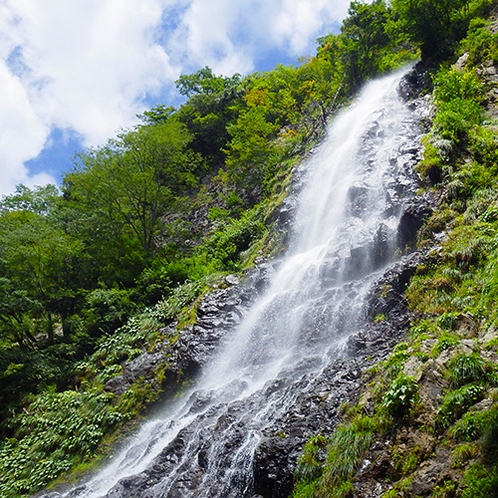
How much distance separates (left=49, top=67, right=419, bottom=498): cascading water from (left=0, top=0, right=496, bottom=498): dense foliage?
5.09ft

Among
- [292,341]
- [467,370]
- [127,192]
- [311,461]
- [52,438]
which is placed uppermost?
[127,192]

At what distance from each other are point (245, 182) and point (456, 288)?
17868 millimetres

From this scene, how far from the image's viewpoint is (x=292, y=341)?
11422 mm

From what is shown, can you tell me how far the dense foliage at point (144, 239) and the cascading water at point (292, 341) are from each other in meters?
1.55

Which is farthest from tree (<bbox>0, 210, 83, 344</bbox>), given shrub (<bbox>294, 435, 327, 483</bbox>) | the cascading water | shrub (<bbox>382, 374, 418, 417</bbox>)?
shrub (<bbox>382, 374, 418, 417</bbox>)

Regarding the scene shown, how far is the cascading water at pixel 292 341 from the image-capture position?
8242 millimetres

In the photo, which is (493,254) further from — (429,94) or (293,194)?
(429,94)

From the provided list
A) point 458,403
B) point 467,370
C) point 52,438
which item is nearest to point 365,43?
point 467,370

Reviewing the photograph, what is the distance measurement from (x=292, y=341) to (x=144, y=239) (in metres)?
14.7

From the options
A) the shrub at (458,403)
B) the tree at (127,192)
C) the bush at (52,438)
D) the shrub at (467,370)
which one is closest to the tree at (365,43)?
the tree at (127,192)

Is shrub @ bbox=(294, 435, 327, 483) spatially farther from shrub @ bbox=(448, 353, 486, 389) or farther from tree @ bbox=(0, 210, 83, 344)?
tree @ bbox=(0, 210, 83, 344)

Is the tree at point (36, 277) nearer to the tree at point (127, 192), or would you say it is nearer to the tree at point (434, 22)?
the tree at point (127, 192)

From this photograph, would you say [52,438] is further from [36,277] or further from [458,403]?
[458,403]

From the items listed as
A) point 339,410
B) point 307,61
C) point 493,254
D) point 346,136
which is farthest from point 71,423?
point 307,61
